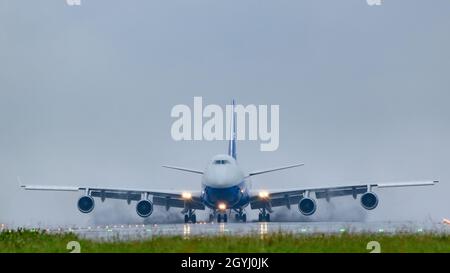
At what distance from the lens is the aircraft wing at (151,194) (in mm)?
59619

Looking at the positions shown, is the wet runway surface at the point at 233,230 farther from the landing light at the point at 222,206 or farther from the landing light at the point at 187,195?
the landing light at the point at 187,195

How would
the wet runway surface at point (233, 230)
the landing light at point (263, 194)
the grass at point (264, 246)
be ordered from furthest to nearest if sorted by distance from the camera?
the landing light at point (263, 194) < the wet runway surface at point (233, 230) < the grass at point (264, 246)

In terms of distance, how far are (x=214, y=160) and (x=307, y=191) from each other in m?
8.04

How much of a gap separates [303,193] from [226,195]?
975 centimetres

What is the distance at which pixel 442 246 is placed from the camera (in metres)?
16.5

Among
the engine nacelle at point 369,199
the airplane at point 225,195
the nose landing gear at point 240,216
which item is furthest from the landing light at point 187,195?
the engine nacelle at point 369,199

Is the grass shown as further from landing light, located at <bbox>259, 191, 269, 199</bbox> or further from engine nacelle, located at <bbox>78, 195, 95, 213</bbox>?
landing light, located at <bbox>259, 191, 269, 199</bbox>

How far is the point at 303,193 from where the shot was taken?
6444 cm

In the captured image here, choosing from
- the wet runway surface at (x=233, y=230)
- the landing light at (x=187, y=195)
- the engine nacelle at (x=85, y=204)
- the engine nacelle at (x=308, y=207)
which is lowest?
the wet runway surface at (x=233, y=230)

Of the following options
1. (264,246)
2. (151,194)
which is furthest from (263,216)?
(264,246)

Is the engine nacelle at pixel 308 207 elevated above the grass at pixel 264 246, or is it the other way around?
the engine nacelle at pixel 308 207

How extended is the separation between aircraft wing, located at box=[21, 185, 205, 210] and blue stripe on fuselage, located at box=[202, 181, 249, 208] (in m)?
3.42

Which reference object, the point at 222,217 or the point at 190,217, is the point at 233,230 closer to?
the point at 222,217
